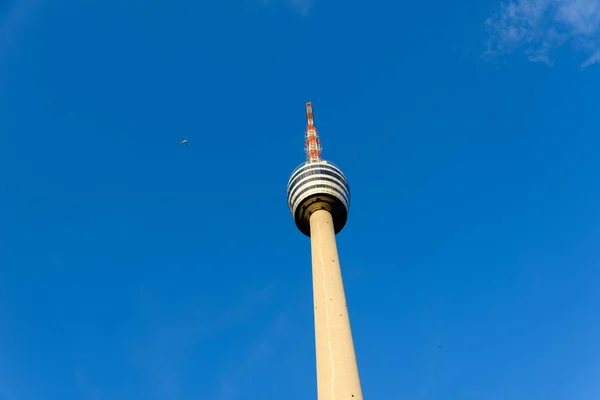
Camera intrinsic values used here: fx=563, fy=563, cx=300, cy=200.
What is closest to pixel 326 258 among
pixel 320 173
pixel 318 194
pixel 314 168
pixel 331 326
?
pixel 331 326

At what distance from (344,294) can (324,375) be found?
490 inches

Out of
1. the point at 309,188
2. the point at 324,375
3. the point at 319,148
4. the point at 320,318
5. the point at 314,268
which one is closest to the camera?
the point at 324,375

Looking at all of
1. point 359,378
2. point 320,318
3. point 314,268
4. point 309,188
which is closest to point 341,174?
point 309,188

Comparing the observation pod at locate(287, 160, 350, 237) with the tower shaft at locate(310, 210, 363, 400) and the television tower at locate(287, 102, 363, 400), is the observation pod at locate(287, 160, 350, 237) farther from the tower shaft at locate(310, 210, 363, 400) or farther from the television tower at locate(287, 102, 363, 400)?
the tower shaft at locate(310, 210, 363, 400)

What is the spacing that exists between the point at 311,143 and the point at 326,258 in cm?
2929

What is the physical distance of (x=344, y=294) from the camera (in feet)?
233

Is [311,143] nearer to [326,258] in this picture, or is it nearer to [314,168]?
[314,168]

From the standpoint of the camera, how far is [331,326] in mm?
65625

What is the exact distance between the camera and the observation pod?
84062mm

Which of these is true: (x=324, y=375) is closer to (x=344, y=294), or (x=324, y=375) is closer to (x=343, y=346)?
(x=343, y=346)

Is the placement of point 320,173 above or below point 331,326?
above

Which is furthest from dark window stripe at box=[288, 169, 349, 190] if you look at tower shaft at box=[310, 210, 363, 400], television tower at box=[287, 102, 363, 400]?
tower shaft at box=[310, 210, 363, 400]

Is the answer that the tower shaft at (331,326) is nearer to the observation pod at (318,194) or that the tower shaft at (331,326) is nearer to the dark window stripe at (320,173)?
the observation pod at (318,194)

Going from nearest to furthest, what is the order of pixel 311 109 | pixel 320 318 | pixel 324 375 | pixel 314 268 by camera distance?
1. pixel 324 375
2. pixel 320 318
3. pixel 314 268
4. pixel 311 109
